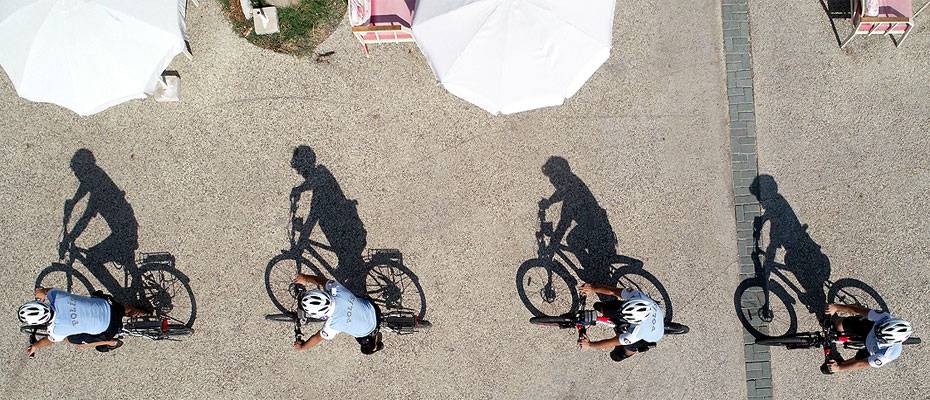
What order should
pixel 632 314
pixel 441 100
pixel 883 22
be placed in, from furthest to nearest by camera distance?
pixel 441 100, pixel 883 22, pixel 632 314

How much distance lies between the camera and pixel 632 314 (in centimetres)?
802

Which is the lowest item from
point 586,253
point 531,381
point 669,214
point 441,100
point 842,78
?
point 531,381

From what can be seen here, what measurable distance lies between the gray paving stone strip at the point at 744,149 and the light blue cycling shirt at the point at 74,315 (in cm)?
1046

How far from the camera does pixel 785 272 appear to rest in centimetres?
969

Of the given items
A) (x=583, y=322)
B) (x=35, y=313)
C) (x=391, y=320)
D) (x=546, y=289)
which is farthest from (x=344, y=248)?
(x=35, y=313)

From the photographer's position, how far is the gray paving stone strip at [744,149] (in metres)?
9.60

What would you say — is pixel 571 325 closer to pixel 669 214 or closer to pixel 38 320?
pixel 669 214

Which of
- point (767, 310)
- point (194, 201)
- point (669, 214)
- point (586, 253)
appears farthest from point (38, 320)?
point (767, 310)

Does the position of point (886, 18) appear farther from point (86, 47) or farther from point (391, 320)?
point (86, 47)

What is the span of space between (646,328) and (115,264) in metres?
8.87

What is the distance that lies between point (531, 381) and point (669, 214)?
148 inches

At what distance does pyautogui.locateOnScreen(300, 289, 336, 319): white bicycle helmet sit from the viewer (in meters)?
7.72

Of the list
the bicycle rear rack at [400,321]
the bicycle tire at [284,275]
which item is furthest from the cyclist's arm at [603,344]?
the bicycle tire at [284,275]

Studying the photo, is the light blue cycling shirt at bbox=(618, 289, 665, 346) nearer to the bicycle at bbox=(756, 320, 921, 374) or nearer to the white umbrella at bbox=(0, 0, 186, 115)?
the bicycle at bbox=(756, 320, 921, 374)
